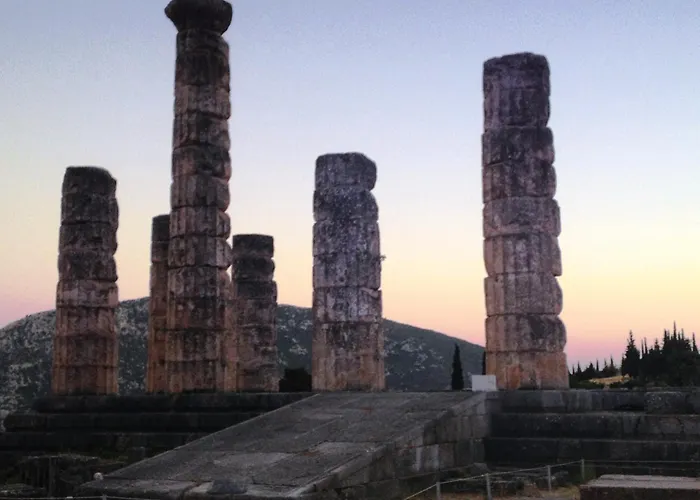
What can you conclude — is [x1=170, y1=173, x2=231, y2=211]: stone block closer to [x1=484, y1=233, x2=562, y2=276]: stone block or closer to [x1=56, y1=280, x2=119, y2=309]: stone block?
[x1=56, y1=280, x2=119, y2=309]: stone block

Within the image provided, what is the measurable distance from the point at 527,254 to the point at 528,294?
2.58 ft

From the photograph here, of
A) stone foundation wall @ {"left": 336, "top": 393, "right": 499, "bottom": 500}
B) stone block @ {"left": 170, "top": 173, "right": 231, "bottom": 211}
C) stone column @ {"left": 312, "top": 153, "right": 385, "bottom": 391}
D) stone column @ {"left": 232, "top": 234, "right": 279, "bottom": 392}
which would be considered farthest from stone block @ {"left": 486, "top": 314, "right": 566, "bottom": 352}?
stone column @ {"left": 232, "top": 234, "right": 279, "bottom": 392}

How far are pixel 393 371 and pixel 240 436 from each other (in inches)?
2701

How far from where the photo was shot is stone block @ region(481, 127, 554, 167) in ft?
59.7

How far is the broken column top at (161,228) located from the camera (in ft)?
89.8

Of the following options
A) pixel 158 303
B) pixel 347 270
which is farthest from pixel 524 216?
pixel 158 303

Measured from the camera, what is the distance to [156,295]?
89.1ft

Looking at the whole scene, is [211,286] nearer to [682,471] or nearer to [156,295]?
[156,295]

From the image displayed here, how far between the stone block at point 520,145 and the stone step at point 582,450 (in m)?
5.95

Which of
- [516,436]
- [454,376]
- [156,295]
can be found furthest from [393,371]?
[516,436]

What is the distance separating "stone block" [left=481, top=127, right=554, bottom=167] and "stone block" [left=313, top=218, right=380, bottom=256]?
3.24m

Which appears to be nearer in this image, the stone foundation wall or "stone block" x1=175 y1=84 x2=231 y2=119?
the stone foundation wall

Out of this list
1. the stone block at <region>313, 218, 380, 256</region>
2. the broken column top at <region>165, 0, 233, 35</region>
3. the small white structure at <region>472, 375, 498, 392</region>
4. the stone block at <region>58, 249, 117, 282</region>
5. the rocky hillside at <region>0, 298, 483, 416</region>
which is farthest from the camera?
the rocky hillside at <region>0, 298, 483, 416</region>

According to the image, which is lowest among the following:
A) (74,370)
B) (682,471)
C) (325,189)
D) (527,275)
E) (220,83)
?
(682,471)
